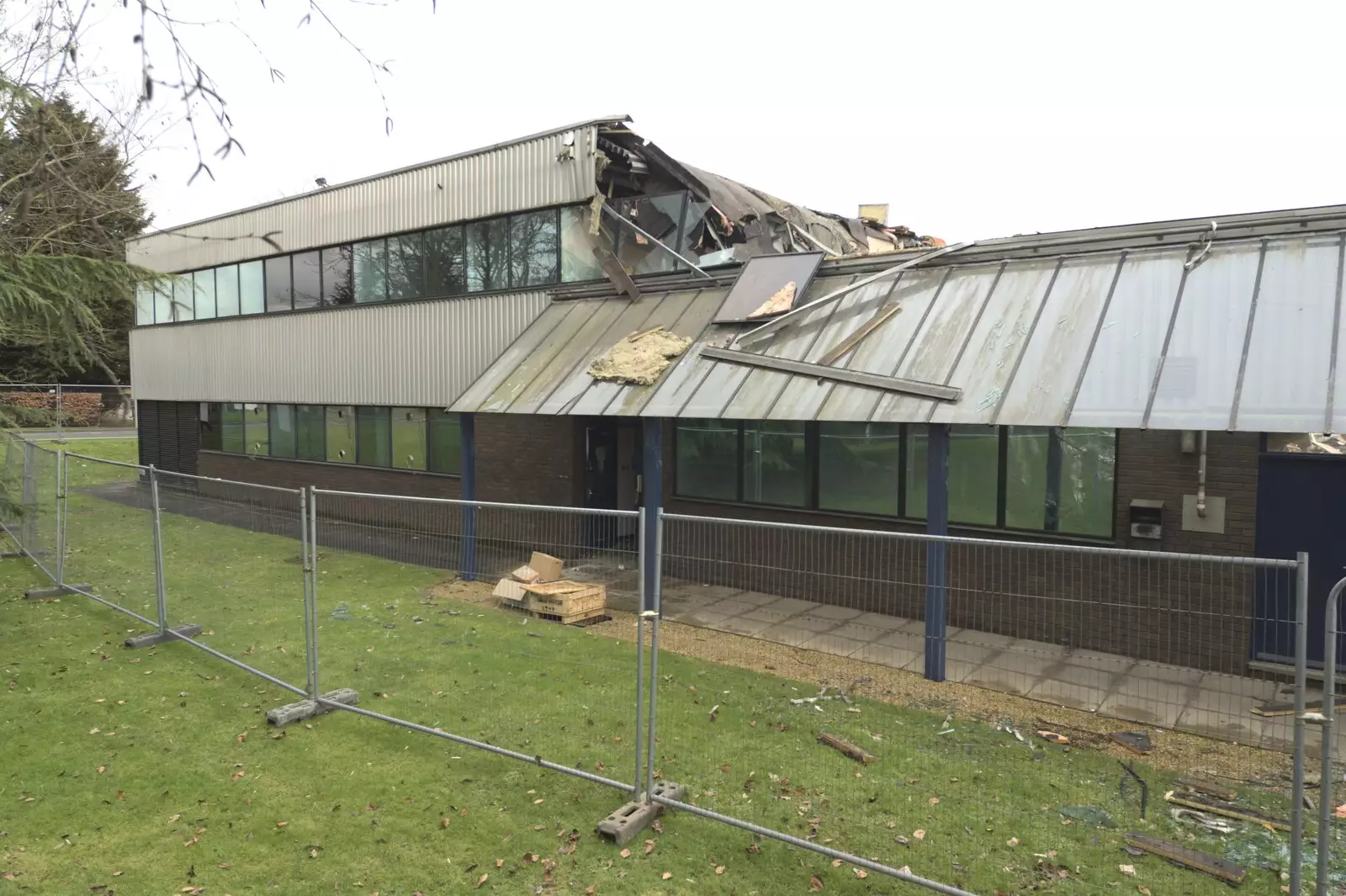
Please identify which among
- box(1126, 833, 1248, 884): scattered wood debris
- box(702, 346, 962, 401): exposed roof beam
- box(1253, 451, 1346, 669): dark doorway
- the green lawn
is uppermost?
box(702, 346, 962, 401): exposed roof beam

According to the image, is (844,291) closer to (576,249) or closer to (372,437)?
(576,249)

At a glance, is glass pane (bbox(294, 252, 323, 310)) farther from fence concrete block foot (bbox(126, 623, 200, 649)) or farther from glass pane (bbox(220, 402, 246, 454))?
fence concrete block foot (bbox(126, 623, 200, 649))

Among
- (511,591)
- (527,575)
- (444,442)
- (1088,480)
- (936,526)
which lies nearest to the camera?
(936,526)

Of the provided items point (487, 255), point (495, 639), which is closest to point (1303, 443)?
point (495, 639)

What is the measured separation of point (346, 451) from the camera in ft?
60.3

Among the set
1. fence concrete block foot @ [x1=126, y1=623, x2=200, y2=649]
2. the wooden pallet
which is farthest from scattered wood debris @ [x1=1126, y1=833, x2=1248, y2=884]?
fence concrete block foot @ [x1=126, y1=623, x2=200, y2=649]

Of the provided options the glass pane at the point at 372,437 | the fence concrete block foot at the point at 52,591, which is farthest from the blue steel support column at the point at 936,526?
the glass pane at the point at 372,437

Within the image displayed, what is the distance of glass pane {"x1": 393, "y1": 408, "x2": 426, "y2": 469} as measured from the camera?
1655 cm

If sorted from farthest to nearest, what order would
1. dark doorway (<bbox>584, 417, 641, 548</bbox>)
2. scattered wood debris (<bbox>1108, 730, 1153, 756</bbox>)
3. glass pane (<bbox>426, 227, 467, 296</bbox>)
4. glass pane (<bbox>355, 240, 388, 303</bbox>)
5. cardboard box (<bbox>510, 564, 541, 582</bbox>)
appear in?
glass pane (<bbox>355, 240, 388, 303</bbox>)
glass pane (<bbox>426, 227, 467, 296</bbox>)
dark doorway (<bbox>584, 417, 641, 548</bbox>)
cardboard box (<bbox>510, 564, 541, 582</bbox>)
scattered wood debris (<bbox>1108, 730, 1153, 756</bbox>)

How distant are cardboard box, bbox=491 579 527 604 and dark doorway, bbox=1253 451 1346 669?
7.82 metres

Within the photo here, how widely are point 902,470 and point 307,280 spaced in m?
14.5

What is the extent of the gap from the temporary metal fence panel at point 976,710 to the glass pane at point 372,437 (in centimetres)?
904

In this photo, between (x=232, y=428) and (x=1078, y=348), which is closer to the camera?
(x=1078, y=348)

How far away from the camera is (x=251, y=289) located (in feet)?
66.7
